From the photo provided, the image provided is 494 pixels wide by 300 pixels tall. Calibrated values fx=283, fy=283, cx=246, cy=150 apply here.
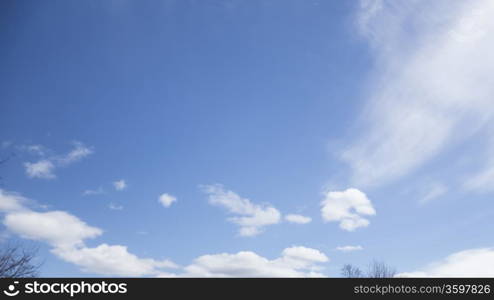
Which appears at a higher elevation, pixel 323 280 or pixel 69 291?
pixel 323 280

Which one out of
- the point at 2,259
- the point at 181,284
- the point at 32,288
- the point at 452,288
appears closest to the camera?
the point at 181,284

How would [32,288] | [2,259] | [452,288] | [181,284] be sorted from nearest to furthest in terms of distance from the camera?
[181,284] → [32,288] → [452,288] → [2,259]

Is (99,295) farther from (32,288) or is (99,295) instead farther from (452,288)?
(452,288)

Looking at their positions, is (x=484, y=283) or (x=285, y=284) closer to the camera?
(x=285, y=284)

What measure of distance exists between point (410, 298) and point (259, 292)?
3.60 meters

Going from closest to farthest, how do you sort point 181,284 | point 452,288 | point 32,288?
1. point 181,284
2. point 32,288
3. point 452,288

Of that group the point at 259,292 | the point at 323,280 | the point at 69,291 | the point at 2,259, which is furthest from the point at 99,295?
the point at 2,259

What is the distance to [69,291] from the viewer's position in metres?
6.10

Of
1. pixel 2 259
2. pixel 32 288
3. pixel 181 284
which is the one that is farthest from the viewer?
pixel 2 259

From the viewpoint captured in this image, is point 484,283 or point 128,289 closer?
point 128,289

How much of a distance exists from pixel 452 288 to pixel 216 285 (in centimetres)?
587

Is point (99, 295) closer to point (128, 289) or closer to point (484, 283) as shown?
point (128, 289)

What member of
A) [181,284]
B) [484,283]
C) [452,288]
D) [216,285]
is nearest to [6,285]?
[181,284]

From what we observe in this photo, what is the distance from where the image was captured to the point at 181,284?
5828 mm
